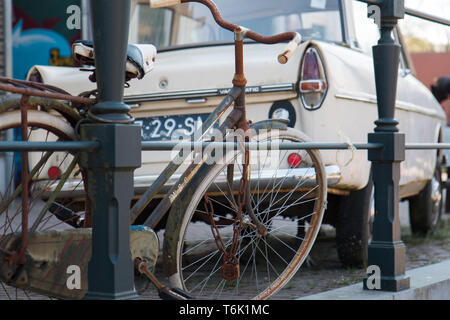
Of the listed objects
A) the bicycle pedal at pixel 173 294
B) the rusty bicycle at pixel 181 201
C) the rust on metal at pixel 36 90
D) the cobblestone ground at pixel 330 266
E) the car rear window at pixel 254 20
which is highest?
the car rear window at pixel 254 20

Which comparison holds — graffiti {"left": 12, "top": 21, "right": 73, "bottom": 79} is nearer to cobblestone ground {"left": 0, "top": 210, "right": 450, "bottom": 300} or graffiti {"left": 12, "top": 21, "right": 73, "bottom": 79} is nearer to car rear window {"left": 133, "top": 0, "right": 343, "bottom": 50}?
cobblestone ground {"left": 0, "top": 210, "right": 450, "bottom": 300}

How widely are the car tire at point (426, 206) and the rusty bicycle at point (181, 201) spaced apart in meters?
2.57

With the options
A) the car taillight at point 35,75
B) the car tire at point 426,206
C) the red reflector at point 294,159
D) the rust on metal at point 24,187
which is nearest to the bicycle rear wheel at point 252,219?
the red reflector at point 294,159

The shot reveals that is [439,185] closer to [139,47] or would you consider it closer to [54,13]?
[139,47]

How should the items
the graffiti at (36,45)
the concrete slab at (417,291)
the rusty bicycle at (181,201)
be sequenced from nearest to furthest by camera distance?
the rusty bicycle at (181,201) → the concrete slab at (417,291) → the graffiti at (36,45)

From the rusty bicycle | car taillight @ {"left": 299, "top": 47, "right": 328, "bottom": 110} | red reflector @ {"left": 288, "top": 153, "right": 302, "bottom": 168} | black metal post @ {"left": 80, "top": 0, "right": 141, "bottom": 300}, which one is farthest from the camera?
car taillight @ {"left": 299, "top": 47, "right": 328, "bottom": 110}

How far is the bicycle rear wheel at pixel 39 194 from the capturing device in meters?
2.80

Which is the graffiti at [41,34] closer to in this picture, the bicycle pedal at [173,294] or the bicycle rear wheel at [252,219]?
the bicycle rear wheel at [252,219]

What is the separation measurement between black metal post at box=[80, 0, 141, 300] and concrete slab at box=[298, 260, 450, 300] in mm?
1058

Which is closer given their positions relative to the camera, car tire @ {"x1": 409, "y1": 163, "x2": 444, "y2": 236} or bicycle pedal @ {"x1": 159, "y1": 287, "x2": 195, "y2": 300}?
bicycle pedal @ {"x1": 159, "y1": 287, "x2": 195, "y2": 300}

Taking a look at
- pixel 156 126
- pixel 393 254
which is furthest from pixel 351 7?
pixel 393 254

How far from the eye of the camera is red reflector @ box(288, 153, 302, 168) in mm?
4320

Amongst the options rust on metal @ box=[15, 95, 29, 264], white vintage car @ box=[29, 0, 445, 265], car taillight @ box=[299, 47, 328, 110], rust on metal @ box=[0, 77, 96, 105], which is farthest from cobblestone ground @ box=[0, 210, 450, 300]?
car taillight @ box=[299, 47, 328, 110]

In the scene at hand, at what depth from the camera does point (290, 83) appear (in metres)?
4.72
